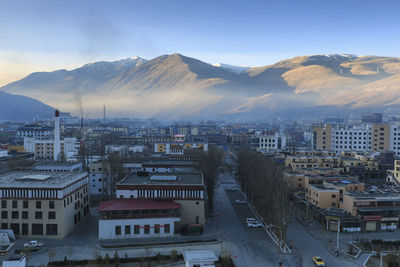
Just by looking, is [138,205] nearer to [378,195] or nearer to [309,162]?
[378,195]

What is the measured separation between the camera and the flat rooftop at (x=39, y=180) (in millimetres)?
16938

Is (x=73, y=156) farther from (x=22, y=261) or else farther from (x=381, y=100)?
(x=381, y=100)

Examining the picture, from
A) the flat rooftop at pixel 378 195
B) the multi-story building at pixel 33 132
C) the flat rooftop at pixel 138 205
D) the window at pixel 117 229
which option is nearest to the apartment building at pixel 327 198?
the flat rooftop at pixel 378 195

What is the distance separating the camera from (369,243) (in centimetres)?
1620

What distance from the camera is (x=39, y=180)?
714 inches

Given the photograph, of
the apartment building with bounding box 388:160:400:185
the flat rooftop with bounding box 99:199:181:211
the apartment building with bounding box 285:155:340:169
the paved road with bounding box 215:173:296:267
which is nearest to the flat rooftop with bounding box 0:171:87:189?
the flat rooftop with bounding box 99:199:181:211

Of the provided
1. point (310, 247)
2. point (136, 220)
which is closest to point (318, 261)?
point (310, 247)

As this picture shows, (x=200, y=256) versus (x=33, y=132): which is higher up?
(x=33, y=132)

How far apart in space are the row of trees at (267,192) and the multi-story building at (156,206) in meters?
3.30

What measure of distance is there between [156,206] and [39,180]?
6.02 m

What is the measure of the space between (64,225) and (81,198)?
9.41 ft

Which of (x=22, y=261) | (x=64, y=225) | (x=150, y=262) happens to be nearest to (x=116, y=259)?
(x=150, y=262)

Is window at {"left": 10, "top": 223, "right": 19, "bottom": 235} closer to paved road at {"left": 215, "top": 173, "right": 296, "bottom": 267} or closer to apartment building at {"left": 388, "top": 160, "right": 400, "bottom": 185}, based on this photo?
paved road at {"left": 215, "top": 173, "right": 296, "bottom": 267}

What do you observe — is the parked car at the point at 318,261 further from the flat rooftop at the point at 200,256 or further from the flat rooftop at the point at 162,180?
the flat rooftop at the point at 162,180
